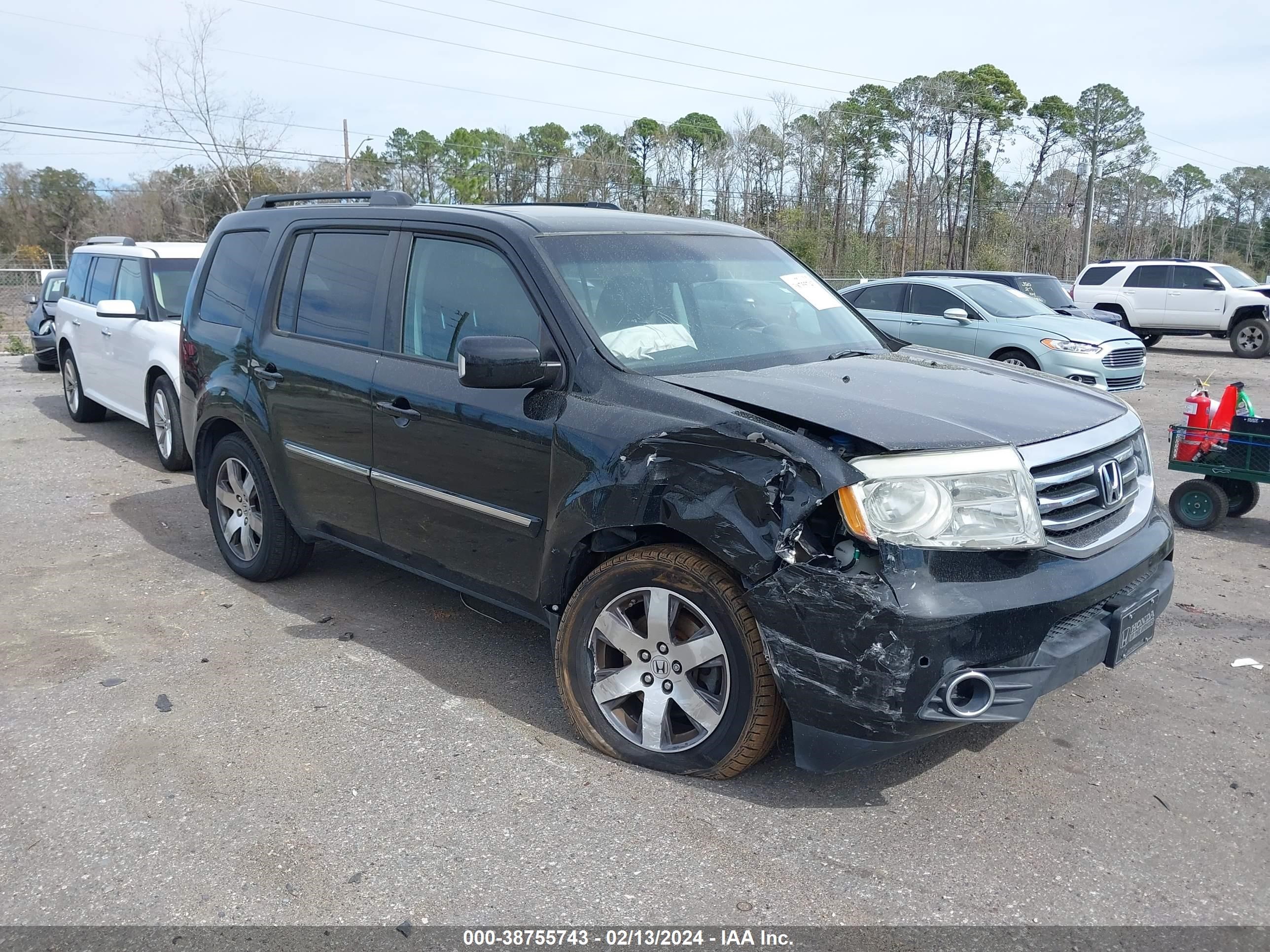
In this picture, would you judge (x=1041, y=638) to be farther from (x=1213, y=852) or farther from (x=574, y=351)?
(x=574, y=351)

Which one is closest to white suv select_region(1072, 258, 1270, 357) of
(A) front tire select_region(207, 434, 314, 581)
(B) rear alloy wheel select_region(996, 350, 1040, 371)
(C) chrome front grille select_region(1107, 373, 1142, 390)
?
(C) chrome front grille select_region(1107, 373, 1142, 390)

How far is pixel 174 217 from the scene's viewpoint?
4684 centimetres

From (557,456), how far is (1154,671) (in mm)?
2772

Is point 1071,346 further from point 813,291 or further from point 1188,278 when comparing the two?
point 1188,278

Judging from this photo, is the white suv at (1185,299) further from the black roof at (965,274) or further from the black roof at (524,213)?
the black roof at (524,213)

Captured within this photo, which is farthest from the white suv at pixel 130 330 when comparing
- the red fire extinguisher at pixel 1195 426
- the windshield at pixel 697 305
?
the red fire extinguisher at pixel 1195 426

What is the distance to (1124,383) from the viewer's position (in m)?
13.2

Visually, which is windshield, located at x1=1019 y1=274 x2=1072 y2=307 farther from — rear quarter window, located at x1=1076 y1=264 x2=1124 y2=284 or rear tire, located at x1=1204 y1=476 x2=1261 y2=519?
rear tire, located at x1=1204 y1=476 x2=1261 y2=519

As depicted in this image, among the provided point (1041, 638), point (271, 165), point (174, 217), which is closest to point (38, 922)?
point (1041, 638)

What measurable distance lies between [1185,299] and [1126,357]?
9.92m

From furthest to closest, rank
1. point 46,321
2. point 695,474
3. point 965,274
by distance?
point 965,274 → point 46,321 → point 695,474

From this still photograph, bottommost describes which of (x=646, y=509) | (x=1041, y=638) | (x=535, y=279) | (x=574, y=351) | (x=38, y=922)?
(x=38, y=922)

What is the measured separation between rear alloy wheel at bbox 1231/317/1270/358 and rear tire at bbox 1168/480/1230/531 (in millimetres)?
16597

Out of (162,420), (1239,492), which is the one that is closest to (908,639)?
(1239,492)
